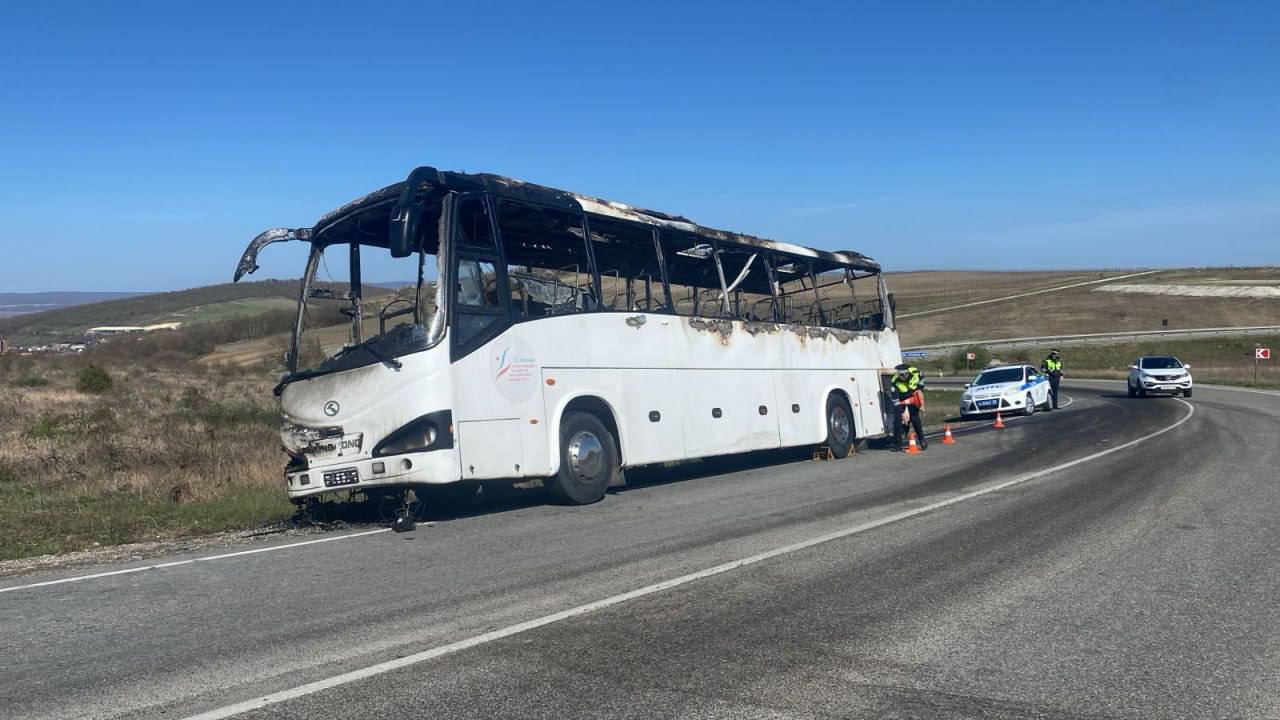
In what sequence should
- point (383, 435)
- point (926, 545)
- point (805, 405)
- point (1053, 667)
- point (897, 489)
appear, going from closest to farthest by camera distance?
1. point (1053, 667)
2. point (926, 545)
3. point (383, 435)
4. point (897, 489)
5. point (805, 405)

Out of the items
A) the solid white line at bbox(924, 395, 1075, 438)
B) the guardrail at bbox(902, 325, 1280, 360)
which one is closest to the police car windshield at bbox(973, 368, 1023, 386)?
the solid white line at bbox(924, 395, 1075, 438)

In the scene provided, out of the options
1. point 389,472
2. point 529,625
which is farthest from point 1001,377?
point 529,625

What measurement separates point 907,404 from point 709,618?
12820 mm

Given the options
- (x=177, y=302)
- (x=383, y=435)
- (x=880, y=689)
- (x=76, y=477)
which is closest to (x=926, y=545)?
(x=880, y=689)

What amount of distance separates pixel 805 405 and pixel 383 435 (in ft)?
26.8

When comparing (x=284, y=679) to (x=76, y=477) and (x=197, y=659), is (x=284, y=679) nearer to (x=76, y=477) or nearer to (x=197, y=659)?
(x=197, y=659)

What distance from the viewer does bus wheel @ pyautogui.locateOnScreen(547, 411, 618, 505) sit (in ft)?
36.0

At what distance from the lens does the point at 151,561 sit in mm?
8281

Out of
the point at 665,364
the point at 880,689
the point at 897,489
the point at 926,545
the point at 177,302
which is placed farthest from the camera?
the point at 177,302

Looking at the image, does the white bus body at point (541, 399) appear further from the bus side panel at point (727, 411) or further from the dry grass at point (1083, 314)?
the dry grass at point (1083, 314)

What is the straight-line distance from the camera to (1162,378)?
32562 mm

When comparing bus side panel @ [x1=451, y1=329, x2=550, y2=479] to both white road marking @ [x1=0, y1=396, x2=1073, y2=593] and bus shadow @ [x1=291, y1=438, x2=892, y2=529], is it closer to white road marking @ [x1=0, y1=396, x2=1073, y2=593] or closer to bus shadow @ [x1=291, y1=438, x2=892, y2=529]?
bus shadow @ [x1=291, y1=438, x2=892, y2=529]

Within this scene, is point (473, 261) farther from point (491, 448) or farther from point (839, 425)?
point (839, 425)

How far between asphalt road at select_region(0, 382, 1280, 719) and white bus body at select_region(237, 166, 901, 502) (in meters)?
0.77
